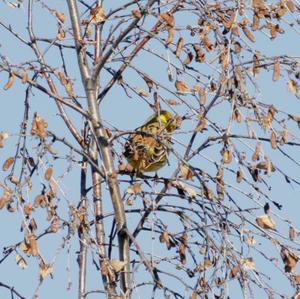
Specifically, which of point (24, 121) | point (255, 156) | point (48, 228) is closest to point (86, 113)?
point (24, 121)

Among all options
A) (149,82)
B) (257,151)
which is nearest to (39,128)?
(149,82)

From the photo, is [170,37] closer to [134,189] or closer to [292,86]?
[292,86]

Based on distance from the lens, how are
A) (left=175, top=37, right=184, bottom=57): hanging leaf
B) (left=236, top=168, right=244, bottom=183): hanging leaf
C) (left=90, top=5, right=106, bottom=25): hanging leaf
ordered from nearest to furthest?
(left=236, top=168, right=244, bottom=183): hanging leaf
(left=175, top=37, right=184, bottom=57): hanging leaf
(left=90, top=5, right=106, bottom=25): hanging leaf

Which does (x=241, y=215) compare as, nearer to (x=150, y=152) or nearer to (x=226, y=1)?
(x=150, y=152)

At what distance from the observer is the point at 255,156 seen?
4.53 meters

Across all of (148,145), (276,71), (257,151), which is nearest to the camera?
(257,151)

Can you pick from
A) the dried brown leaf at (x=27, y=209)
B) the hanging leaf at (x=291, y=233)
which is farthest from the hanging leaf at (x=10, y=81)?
the hanging leaf at (x=291, y=233)

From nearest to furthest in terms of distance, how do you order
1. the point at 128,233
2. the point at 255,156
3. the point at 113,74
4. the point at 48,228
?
the point at 255,156, the point at 48,228, the point at 128,233, the point at 113,74

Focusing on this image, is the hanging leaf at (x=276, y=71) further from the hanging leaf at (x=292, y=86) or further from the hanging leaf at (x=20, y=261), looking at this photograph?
the hanging leaf at (x=20, y=261)

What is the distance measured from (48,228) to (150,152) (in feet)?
2.08

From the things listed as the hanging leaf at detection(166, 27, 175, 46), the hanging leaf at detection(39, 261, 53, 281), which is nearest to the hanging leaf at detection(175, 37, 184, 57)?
the hanging leaf at detection(166, 27, 175, 46)

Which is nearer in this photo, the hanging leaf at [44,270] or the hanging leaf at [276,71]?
the hanging leaf at [276,71]

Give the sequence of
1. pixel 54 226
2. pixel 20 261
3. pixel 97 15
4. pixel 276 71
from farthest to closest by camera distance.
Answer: pixel 97 15, pixel 20 261, pixel 54 226, pixel 276 71

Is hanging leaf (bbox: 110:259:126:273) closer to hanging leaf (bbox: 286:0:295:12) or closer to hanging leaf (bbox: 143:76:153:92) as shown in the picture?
hanging leaf (bbox: 143:76:153:92)
